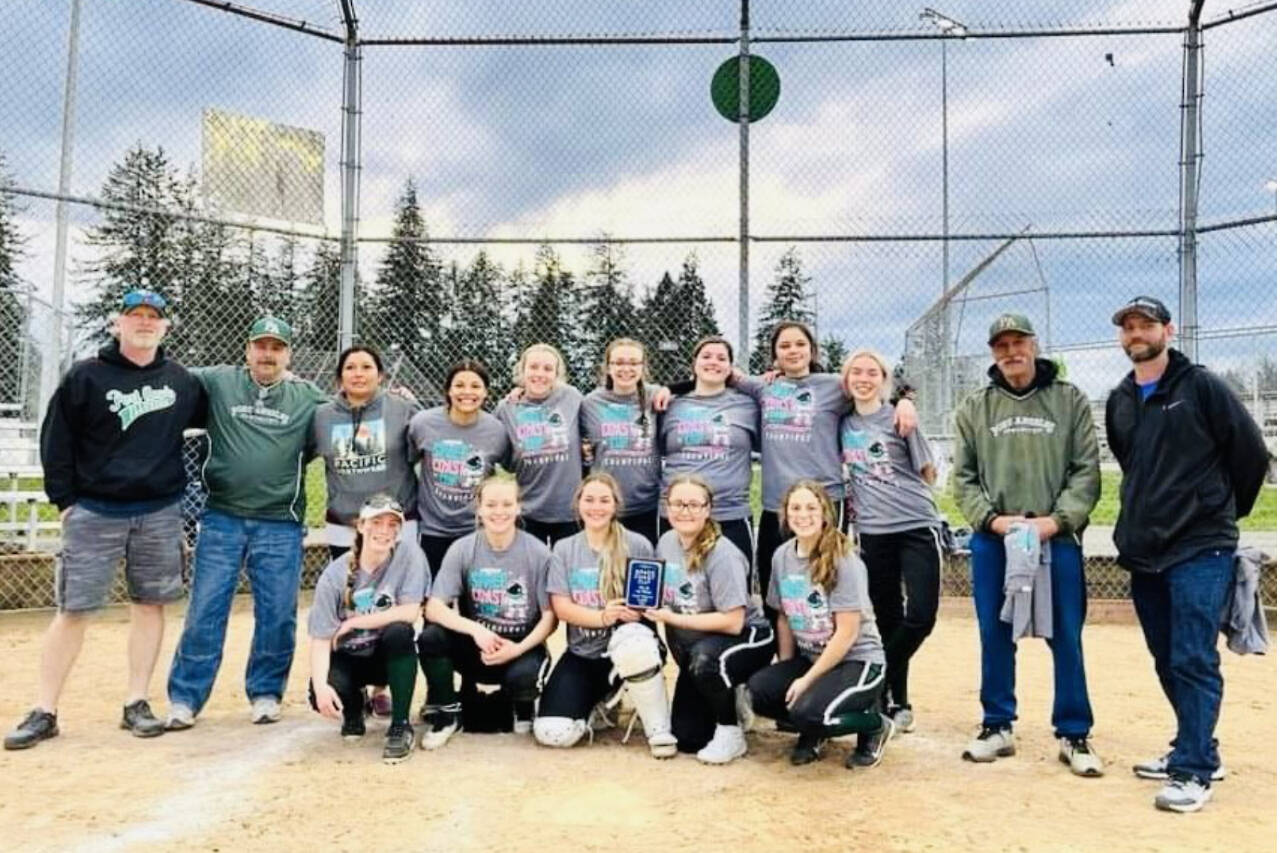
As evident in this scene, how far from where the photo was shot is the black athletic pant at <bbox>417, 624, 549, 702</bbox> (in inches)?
172

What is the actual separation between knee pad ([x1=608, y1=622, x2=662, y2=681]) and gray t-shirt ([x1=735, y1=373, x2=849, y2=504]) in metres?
0.93

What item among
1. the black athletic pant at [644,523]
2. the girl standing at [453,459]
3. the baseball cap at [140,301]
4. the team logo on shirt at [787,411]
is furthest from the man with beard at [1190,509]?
the baseball cap at [140,301]

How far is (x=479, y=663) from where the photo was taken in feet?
14.7

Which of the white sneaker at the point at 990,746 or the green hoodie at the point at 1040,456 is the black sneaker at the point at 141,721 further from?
the green hoodie at the point at 1040,456

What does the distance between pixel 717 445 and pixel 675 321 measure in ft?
8.65

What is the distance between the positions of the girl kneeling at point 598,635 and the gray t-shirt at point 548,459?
1.20 ft

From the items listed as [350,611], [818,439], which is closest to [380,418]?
[350,611]

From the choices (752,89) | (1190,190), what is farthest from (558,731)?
(1190,190)

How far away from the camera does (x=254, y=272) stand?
7430mm

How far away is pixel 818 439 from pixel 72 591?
3.30 metres

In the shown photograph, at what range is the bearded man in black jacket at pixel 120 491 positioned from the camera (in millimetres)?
4391

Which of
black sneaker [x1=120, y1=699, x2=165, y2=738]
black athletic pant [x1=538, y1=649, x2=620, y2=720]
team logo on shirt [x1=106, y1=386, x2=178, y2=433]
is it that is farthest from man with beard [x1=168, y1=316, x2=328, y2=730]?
black athletic pant [x1=538, y1=649, x2=620, y2=720]

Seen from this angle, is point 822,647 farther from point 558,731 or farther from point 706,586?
point 558,731

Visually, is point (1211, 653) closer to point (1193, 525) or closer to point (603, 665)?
point (1193, 525)
